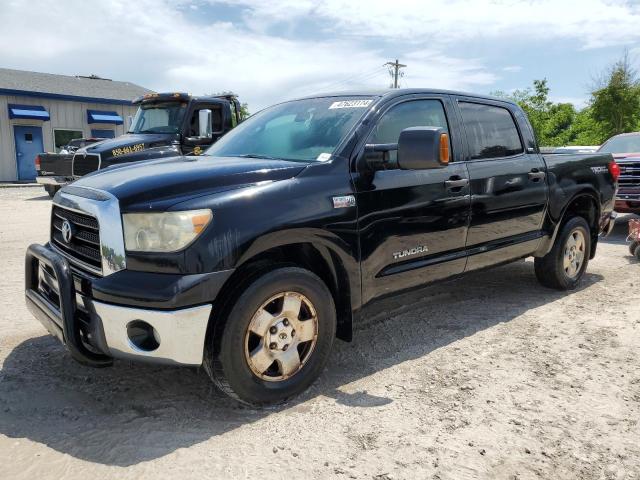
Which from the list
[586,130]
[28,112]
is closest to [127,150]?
[28,112]

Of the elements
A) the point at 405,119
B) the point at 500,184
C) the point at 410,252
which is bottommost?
the point at 410,252

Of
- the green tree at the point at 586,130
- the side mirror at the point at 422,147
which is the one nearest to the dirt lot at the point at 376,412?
the side mirror at the point at 422,147

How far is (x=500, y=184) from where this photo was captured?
4.42m

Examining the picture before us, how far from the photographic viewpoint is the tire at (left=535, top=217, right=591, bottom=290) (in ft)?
17.4

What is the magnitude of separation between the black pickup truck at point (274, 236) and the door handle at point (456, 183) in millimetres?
15

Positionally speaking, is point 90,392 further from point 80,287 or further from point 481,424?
point 481,424

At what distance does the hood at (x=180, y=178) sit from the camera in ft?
9.00

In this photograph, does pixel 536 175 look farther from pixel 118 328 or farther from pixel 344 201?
pixel 118 328

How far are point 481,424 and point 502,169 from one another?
7.60 feet

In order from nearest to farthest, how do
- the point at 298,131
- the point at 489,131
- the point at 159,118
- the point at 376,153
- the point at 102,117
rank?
the point at 376,153 < the point at 298,131 < the point at 489,131 < the point at 159,118 < the point at 102,117

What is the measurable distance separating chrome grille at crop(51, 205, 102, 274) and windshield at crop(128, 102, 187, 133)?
270 inches

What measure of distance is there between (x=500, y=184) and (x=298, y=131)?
5.75 feet

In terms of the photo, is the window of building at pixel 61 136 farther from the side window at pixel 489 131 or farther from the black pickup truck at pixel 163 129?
the side window at pixel 489 131

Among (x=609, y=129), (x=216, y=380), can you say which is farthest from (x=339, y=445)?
(x=609, y=129)
